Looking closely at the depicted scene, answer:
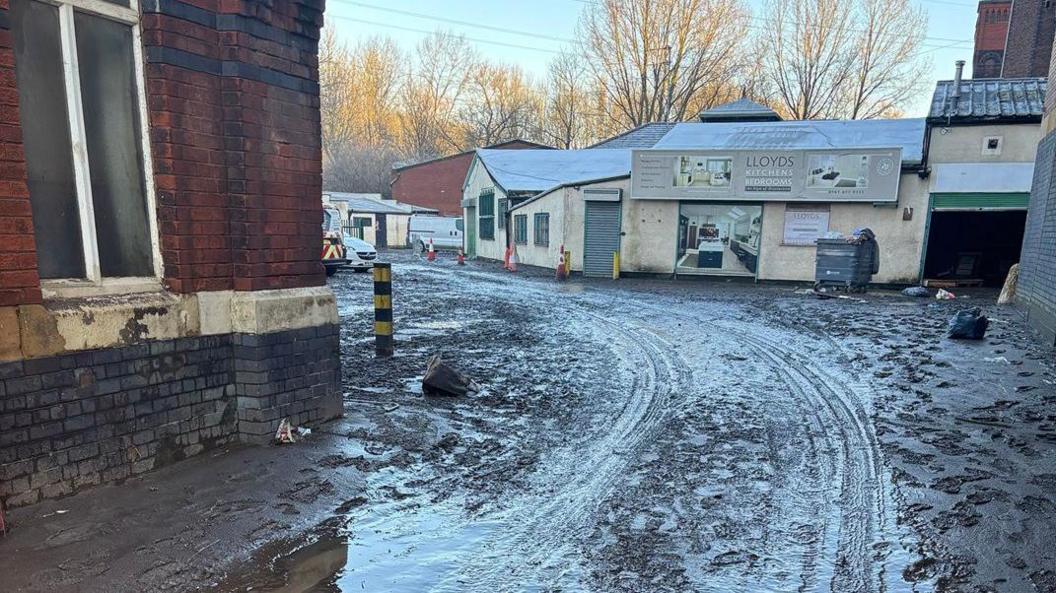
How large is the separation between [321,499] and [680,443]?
2.62 meters

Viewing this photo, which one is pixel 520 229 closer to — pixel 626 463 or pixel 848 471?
pixel 626 463

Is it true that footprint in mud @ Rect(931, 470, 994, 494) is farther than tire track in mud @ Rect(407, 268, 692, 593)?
Yes

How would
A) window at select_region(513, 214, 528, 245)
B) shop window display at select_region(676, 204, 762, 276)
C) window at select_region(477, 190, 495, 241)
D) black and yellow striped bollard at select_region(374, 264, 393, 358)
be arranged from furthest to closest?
window at select_region(477, 190, 495, 241), window at select_region(513, 214, 528, 245), shop window display at select_region(676, 204, 762, 276), black and yellow striped bollard at select_region(374, 264, 393, 358)

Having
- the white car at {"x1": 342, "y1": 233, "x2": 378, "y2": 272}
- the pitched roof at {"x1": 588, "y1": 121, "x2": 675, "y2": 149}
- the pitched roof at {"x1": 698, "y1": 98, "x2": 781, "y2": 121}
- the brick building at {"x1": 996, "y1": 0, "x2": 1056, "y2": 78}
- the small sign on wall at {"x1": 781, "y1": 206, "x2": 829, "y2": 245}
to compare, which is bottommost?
the white car at {"x1": 342, "y1": 233, "x2": 378, "y2": 272}

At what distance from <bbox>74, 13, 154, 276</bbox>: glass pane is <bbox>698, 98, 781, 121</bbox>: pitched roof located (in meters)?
25.0

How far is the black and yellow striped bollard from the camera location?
22.6 feet

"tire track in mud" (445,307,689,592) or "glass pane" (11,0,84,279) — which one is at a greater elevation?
"glass pane" (11,0,84,279)

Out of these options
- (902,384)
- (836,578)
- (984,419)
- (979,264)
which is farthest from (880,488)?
(979,264)

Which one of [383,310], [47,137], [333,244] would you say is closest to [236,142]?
[47,137]

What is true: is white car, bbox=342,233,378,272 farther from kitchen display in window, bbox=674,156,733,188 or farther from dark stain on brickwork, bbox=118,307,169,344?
dark stain on brickwork, bbox=118,307,169,344

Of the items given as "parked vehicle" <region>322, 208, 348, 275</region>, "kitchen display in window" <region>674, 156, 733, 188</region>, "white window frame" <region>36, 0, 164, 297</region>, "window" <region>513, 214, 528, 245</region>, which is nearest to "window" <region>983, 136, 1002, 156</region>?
"kitchen display in window" <region>674, 156, 733, 188</region>

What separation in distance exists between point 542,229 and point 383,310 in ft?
47.7

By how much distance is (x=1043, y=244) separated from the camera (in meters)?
9.05

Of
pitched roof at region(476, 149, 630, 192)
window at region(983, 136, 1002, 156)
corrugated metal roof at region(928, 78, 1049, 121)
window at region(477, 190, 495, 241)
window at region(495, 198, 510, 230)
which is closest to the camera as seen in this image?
corrugated metal roof at region(928, 78, 1049, 121)
